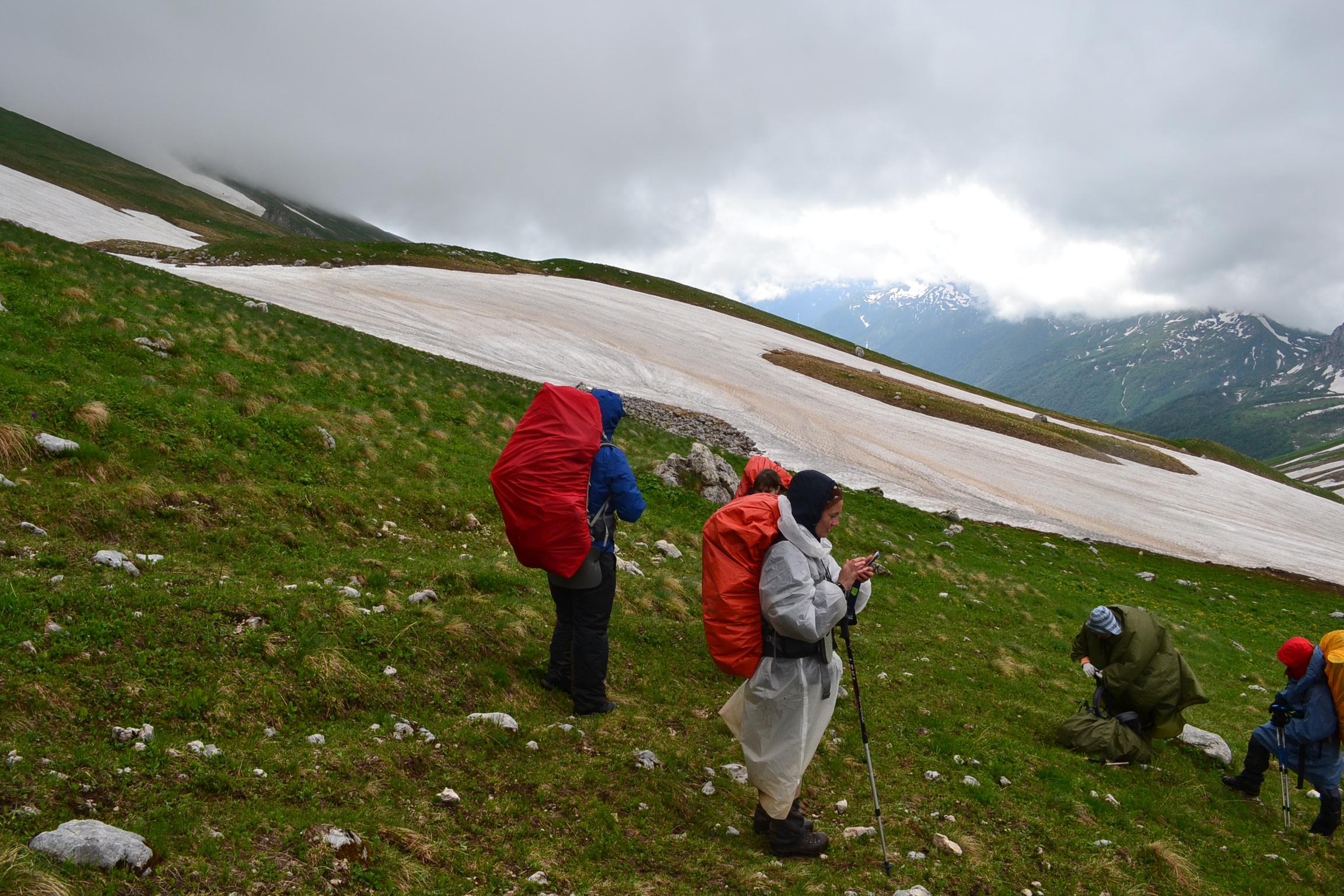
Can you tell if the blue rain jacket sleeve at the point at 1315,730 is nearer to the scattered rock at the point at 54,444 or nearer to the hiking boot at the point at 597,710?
the hiking boot at the point at 597,710

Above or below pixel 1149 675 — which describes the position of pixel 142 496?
below

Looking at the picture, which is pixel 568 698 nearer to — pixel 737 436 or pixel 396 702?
pixel 396 702

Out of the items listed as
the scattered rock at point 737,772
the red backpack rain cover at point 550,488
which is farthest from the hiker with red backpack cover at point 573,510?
the scattered rock at point 737,772

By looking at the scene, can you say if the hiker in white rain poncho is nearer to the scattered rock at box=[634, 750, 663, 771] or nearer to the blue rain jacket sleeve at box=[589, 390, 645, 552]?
the scattered rock at box=[634, 750, 663, 771]

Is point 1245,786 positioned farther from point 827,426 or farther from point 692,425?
point 827,426

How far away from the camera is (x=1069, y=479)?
43219 millimetres

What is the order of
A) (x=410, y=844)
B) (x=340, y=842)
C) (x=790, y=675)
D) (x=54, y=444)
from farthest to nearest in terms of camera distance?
(x=54, y=444) < (x=790, y=675) < (x=410, y=844) < (x=340, y=842)

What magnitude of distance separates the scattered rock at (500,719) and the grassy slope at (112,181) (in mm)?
103158

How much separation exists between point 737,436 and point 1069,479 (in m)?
23.6

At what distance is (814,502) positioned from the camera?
6.14 m

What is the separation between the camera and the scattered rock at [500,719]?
7.21 meters

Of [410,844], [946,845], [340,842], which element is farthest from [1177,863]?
[340,842]

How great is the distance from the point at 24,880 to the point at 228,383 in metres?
13.0

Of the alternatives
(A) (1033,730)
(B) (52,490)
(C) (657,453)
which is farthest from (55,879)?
(C) (657,453)
